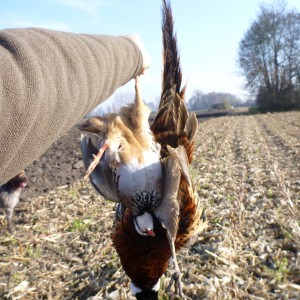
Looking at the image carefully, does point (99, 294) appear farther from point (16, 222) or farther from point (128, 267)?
point (16, 222)

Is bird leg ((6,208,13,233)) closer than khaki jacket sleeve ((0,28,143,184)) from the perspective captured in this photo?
No

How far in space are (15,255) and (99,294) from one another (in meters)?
1.34

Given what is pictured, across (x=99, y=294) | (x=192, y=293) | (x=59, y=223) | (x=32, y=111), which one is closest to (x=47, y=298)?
(x=99, y=294)

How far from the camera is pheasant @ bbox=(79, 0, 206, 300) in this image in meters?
1.77

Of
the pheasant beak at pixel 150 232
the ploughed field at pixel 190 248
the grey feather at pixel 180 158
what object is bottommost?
the ploughed field at pixel 190 248

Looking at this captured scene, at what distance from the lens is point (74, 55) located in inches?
51.2

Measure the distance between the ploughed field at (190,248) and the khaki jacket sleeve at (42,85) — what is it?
1976mm

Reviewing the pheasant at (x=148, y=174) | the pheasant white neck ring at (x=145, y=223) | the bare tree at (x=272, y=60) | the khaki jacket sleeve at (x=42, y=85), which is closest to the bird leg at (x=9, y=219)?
the pheasant at (x=148, y=174)

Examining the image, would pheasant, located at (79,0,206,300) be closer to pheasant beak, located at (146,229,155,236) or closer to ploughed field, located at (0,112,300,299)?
pheasant beak, located at (146,229,155,236)

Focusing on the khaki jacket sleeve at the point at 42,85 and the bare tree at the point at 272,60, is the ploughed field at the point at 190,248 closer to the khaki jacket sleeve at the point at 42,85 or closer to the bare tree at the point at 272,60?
the khaki jacket sleeve at the point at 42,85

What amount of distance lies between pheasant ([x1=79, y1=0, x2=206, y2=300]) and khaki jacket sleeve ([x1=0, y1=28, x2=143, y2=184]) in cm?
26

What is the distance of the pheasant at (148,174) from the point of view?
1.77 metres

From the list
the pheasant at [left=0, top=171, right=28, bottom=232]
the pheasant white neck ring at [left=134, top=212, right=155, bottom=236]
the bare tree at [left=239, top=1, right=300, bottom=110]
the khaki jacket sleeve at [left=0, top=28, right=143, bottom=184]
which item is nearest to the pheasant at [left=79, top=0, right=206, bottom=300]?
the pheasant white neck ring at [left=134, top=212, right=155, bottom=236]

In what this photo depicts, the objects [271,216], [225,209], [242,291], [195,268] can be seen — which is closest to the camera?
[242,291]
